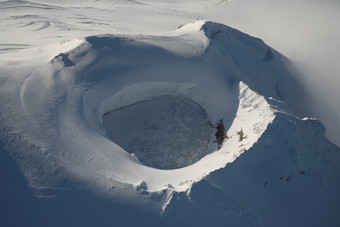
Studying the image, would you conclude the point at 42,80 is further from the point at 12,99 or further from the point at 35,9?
the point at 35,9

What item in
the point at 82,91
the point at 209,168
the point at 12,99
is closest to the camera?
the point at 209,168

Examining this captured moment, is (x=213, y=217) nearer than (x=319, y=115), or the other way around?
(x=213, y=217)

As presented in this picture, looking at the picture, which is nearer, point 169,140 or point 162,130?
point 169,140

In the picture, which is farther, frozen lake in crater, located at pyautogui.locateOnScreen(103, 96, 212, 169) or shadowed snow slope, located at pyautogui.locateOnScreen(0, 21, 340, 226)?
frozen lake in crater, located at pyautogui.locateOnScreen(103, 96, 212, 169)

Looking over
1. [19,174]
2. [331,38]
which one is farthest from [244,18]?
[19,174]

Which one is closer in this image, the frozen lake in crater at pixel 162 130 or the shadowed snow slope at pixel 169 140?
the shadowed snow slope at pixel 169 140
